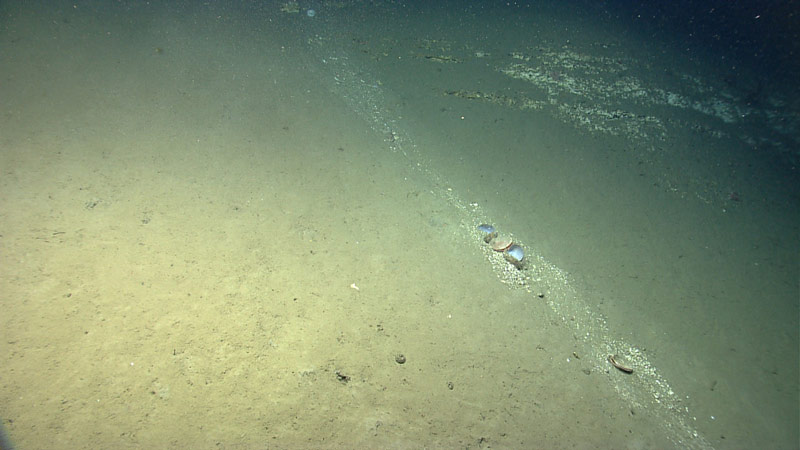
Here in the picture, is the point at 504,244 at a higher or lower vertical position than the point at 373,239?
higher

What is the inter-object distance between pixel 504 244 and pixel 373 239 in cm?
88

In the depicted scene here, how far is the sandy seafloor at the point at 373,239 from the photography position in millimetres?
1806

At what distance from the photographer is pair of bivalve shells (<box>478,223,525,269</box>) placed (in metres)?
2.46

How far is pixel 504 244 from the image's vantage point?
2.51 meters

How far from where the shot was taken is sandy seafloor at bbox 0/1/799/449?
5.92 feet

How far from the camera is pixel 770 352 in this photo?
2.25 metres

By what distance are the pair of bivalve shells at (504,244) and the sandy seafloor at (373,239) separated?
0.07 meters

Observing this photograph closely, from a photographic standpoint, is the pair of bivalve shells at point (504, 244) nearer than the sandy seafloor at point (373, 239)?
No

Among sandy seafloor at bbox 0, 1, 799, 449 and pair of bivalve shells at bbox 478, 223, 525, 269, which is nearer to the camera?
sandy seafloor at bbox 0, 1, 799, 449

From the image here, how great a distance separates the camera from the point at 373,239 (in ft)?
7.89

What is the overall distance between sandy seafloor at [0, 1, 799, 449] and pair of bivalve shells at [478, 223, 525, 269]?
0.22 feet

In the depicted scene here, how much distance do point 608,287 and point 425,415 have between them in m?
1.44

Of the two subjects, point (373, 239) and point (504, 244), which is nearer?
point (373, 239)

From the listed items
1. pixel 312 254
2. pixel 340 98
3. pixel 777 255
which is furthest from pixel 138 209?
pixel 777 255
